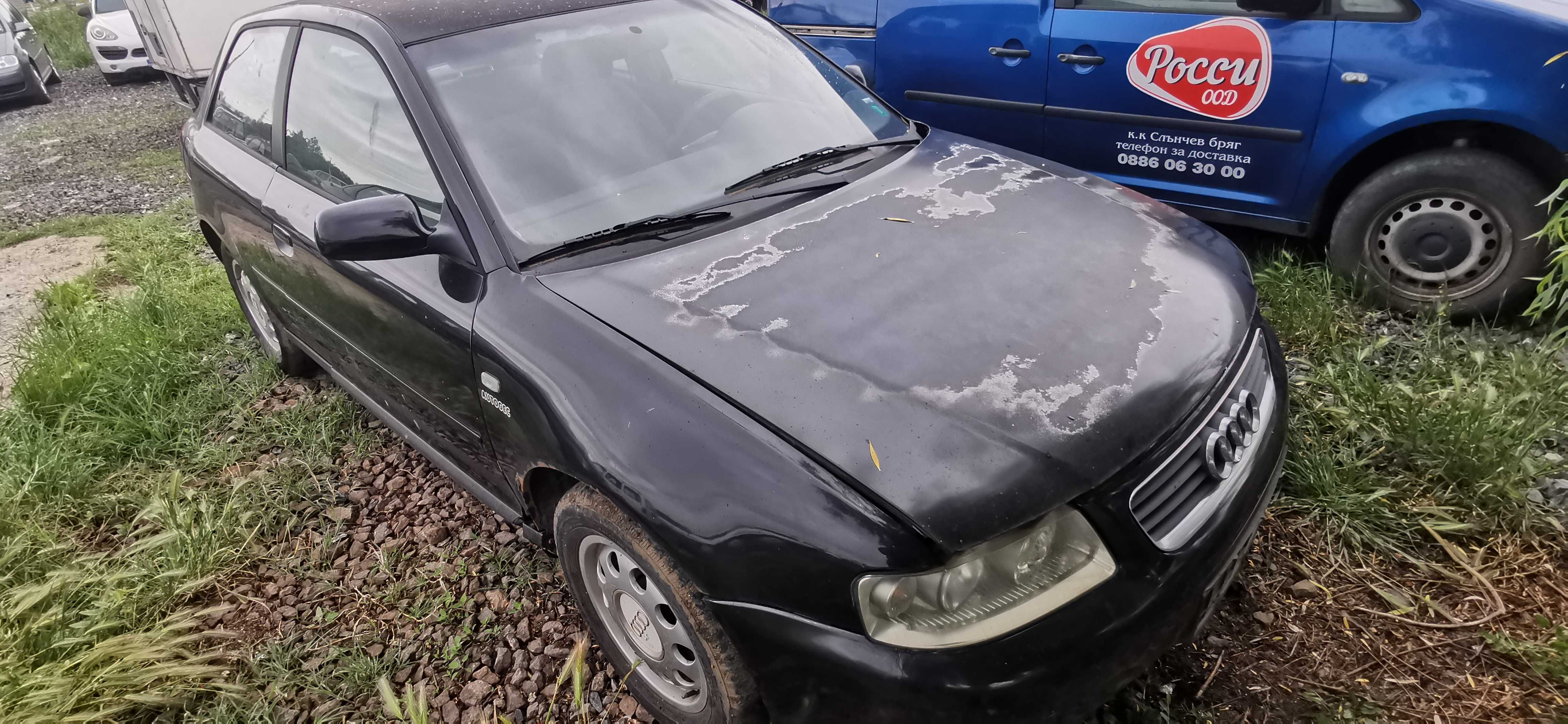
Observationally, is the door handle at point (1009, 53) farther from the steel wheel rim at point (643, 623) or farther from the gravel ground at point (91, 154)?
the gravel ground at point (91, 154)

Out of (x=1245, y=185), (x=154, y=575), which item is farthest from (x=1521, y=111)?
(x=154, y=575)

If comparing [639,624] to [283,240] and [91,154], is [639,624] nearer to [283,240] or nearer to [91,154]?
[283,240]

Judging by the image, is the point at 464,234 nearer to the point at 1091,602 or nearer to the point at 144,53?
the point at 1091,602

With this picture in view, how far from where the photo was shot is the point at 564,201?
2189 mm

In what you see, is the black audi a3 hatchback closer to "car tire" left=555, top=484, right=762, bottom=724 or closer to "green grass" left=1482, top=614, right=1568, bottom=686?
"car tire" left=555, top=484, right=762, bottom=724

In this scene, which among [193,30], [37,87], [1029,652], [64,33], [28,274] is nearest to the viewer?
[1029,652]

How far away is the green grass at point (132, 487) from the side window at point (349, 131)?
1.22 meters

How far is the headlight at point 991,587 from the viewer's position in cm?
150

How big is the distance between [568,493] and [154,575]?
5.50 feet

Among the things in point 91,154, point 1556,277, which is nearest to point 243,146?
point 1556,277

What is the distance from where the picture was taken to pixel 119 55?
12000 mm

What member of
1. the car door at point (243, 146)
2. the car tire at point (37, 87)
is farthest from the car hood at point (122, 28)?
the car door at point (243, 146)

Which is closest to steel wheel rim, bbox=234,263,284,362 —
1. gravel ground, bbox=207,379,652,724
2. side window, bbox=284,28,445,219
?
gravel ground, bbox=207,379,652,724

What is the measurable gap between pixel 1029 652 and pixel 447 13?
2.31m
